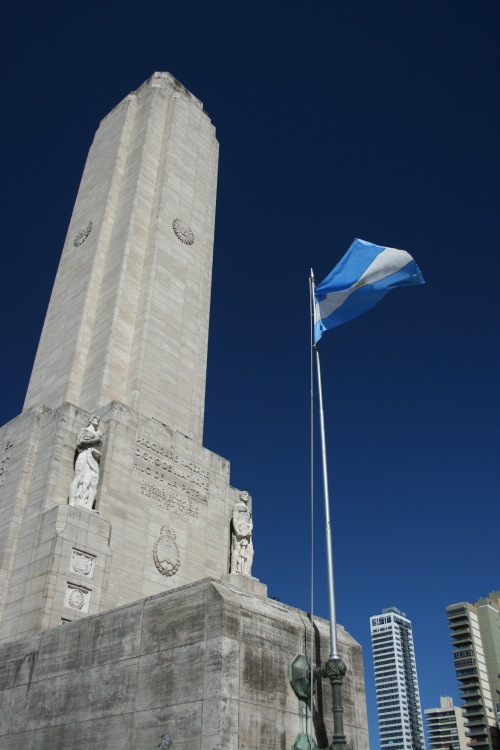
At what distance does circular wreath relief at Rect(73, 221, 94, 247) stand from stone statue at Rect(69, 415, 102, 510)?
36.8ft

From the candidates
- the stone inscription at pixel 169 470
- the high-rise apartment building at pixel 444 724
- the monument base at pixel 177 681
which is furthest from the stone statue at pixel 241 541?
the high-rise apartment building at pixel 444 724

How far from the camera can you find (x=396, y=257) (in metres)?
17.1

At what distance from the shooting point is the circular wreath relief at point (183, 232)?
29.3 metres

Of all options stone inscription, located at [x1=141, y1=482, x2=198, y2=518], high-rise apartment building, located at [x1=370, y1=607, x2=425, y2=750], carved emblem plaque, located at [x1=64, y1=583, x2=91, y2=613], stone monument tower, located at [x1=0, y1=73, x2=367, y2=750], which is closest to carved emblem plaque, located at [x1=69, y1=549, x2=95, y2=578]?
stone monument tower, located at [x1=0, y1=73, x2=367, y2=750]

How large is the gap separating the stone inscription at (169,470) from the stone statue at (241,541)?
131 centimetres

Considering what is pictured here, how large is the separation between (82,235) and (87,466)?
1319 centimetres

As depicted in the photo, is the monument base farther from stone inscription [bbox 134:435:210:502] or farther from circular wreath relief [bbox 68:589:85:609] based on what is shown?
stone inscription [bbox 134:435:210:502]

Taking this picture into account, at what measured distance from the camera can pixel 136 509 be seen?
2097 cm

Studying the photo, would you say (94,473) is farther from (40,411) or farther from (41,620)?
(41,620)

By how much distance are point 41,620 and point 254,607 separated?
6.91 metres

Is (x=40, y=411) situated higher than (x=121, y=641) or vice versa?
(x=40, y=411)

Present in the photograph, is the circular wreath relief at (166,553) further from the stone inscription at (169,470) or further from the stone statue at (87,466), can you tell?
the stone statue at (87,466)

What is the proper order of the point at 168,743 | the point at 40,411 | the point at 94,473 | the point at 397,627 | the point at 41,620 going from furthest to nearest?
the point at 397,627 < the point at 40,411 < the point at 94,473 < the point at 41,620 < the point at 168,743

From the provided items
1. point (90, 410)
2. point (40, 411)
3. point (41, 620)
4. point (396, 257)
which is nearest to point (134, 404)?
point (90, 410)
